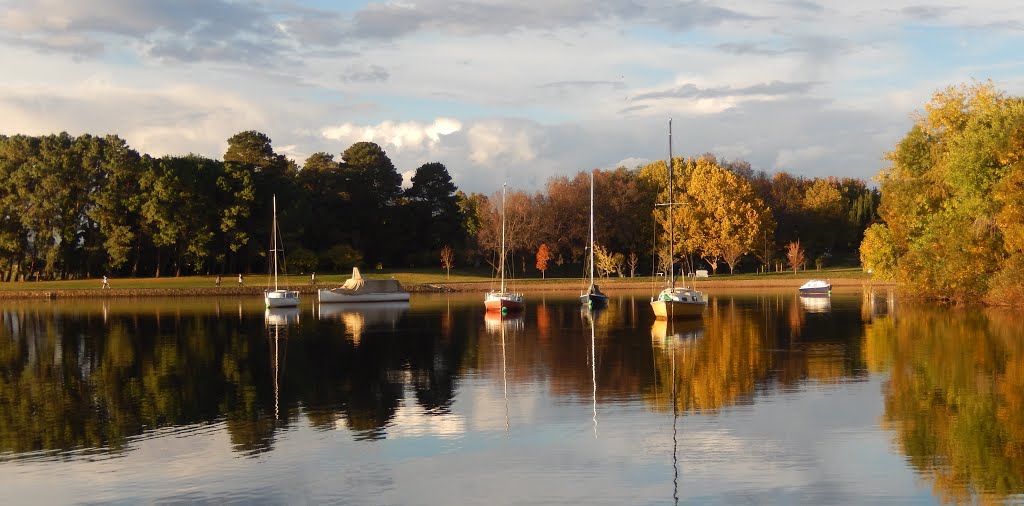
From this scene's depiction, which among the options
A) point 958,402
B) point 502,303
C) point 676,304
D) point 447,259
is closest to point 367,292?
point 502,303

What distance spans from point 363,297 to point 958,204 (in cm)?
4171

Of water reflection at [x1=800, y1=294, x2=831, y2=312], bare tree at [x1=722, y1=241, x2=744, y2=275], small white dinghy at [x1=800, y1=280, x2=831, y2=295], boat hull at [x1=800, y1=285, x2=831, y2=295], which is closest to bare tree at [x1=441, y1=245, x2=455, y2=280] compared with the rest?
bare tree at [x1=722, y1=241, x2=744, y2=275]

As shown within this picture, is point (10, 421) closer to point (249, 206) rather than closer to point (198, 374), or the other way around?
point (198, 374)

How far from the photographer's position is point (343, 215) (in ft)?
378

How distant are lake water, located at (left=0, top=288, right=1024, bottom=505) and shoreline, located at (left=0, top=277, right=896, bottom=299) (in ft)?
148

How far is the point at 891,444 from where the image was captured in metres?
18.7

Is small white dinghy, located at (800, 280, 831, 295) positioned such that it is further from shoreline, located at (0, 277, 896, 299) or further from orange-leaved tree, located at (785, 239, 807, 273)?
orange-leaved tree, located at (785, 239, 807, 273)

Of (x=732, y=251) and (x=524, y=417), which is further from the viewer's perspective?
(x=732, y=251)

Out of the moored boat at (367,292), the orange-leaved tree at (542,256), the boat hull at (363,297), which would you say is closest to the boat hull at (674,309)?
the boat hull at (363,297)

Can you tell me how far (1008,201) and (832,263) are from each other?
7930cm

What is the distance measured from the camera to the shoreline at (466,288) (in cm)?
8794

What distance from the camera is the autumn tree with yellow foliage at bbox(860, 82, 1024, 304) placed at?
50.0 metres

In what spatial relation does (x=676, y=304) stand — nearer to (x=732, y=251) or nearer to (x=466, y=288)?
(x=466, y=288)

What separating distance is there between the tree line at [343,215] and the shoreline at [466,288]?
5.82 meters
